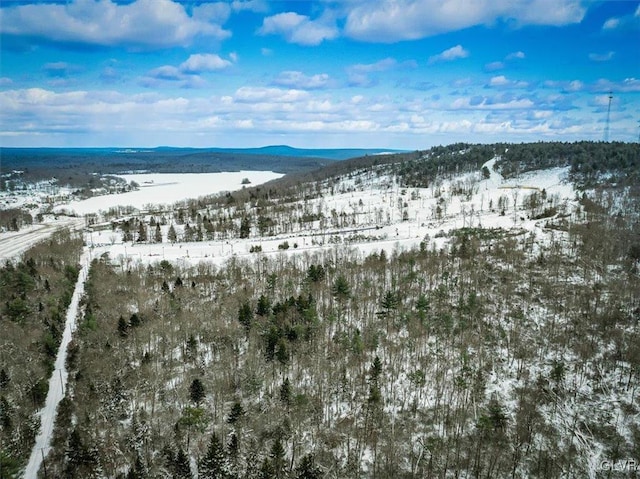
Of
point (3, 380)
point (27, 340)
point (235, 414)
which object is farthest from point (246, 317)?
point (27, 340)

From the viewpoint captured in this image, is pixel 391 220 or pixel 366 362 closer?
pixel 366 362

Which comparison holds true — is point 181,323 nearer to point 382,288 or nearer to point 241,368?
point 241,368

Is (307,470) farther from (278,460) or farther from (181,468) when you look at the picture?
(181,468)

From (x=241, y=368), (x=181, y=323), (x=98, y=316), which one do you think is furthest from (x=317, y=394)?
(x=98, y=316)

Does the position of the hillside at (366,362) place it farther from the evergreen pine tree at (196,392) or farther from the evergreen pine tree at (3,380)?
the evergreen pine tree at (3,380)

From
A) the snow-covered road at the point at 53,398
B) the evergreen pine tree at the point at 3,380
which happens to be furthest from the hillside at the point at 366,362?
the evergreen pine tree at the point at 3,380

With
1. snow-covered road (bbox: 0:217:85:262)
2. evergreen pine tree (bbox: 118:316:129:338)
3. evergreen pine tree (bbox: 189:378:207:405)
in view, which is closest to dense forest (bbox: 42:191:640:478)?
evergreen pine tree (bbox: 189:378:207:405)
